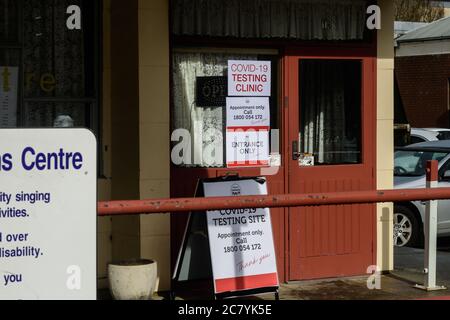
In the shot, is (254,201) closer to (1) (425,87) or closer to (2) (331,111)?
(2) (331,111)

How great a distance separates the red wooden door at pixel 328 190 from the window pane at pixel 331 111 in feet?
0.08

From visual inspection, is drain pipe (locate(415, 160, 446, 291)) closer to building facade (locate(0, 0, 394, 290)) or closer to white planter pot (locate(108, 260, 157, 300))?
building facade (locate(0, 0, 394, 290))

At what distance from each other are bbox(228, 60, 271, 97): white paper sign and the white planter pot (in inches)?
77.7

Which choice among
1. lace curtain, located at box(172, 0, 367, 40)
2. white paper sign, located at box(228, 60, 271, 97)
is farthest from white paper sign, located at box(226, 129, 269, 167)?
lace curtain, located at box(172, 0, 367, 40)

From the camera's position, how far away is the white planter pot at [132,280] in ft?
21.9

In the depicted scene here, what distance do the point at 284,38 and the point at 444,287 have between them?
118 inches

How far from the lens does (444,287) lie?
302 inches

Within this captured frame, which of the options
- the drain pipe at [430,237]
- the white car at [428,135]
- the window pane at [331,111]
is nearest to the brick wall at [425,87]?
the white car at [428,135]

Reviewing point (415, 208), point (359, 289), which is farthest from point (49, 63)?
point (415, 208)

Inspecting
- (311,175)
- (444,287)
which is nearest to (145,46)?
(311,175)

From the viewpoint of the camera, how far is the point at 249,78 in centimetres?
761

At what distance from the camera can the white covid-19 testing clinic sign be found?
3.46 metres

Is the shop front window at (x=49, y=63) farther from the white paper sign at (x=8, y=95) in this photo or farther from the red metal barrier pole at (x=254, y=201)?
the red metal barrier pole at (x=254, y=201)
